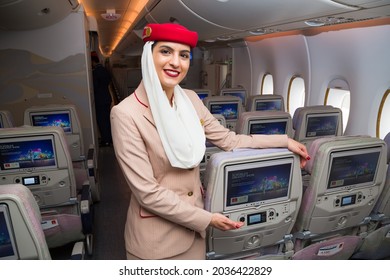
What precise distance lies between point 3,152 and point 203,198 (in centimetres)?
167

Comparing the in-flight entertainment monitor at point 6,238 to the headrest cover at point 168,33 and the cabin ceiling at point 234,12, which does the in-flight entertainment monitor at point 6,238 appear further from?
the cabin ceiling at point 234,12

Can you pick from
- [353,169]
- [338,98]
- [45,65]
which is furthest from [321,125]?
[45,65]

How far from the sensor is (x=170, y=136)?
1381 mm

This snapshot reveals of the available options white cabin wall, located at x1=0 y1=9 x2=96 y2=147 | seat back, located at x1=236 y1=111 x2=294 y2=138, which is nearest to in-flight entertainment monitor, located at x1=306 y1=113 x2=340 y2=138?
seat back, located at x1=236 y1=111 x2=294 y2=138

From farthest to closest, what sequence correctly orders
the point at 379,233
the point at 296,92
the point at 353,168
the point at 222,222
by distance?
1. the point at 296,92
2. the point at 379,233
3. the point at 353,168
4. the point at 222,222

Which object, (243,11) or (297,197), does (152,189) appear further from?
(243,11)

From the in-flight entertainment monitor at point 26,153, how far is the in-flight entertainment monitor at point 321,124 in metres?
2.84

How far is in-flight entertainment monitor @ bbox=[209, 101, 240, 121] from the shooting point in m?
4.92

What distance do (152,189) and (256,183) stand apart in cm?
66

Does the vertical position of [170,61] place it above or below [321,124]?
above

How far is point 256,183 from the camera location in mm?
1790

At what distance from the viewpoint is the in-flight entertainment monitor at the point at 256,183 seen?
1.72 m
